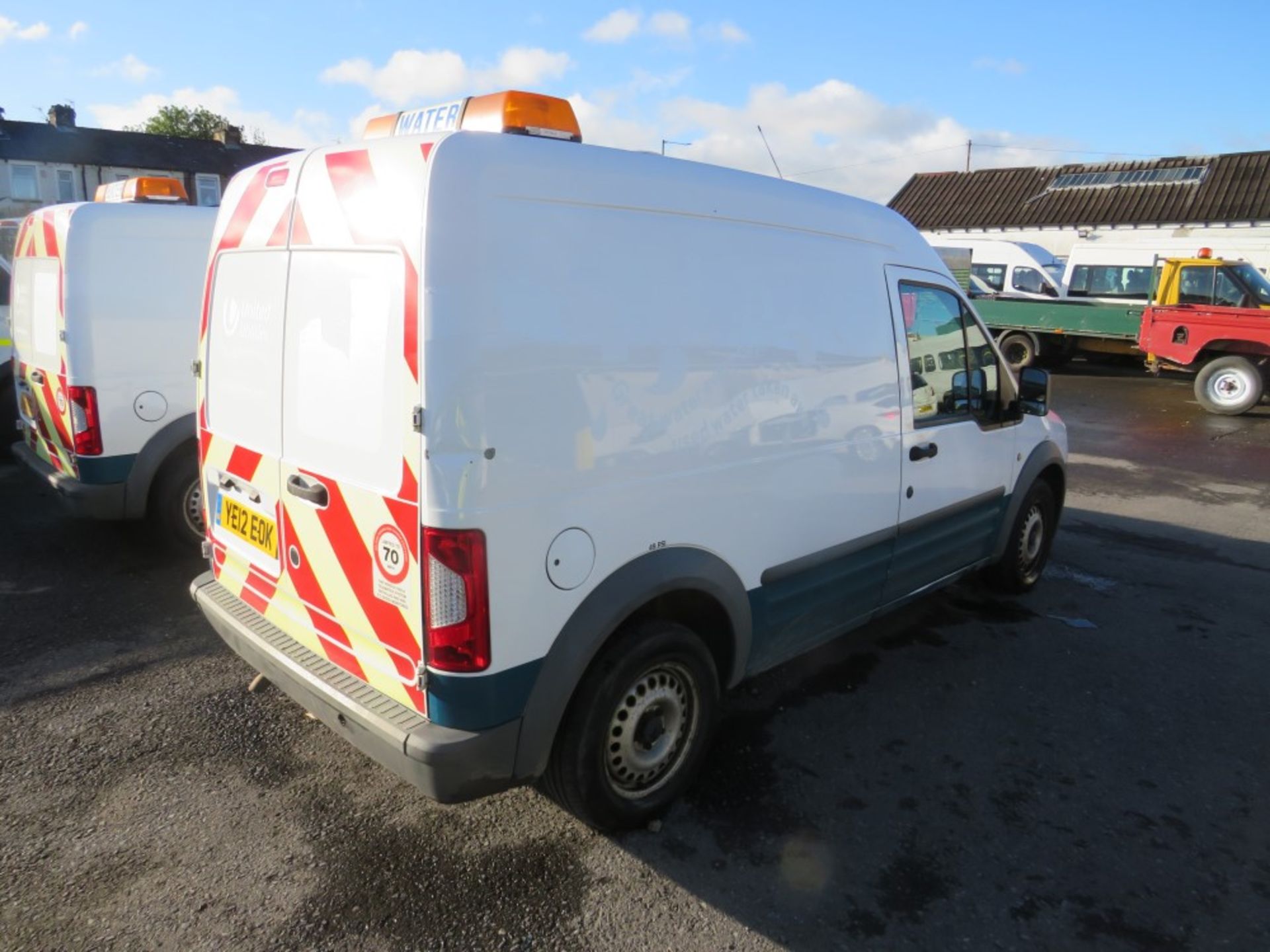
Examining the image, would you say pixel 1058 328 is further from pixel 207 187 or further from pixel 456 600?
pixel 207 187

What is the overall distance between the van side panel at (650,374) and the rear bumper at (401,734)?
251mm

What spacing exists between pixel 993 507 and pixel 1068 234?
23.6m

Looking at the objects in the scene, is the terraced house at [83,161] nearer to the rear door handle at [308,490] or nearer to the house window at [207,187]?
the house window at [207,187]

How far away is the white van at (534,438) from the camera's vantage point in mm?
2260

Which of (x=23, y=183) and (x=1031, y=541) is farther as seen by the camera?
(x=23, y=183)

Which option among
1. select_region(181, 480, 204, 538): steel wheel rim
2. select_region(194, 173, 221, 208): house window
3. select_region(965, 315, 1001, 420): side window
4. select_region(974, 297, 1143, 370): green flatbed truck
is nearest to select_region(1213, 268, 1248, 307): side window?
select_region(974, 297, 1143, 370): green flatbed truck

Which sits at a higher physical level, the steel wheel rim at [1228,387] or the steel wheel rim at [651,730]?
the steel wheel rim at [1228,387]

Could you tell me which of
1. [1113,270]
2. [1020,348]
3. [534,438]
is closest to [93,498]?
[534,438]

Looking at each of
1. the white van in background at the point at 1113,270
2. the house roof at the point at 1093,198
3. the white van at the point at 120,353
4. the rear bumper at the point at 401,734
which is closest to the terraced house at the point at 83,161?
the house roof at the point at 1093,198

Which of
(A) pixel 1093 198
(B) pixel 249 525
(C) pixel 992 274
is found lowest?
(B) pixel 249 525

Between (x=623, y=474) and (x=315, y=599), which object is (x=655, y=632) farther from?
(x=315, y=599)

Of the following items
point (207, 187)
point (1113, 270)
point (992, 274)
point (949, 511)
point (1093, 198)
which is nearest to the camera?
point (949, 511)

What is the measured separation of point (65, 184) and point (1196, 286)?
39197 millimetres

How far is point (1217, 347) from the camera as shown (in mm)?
13078
